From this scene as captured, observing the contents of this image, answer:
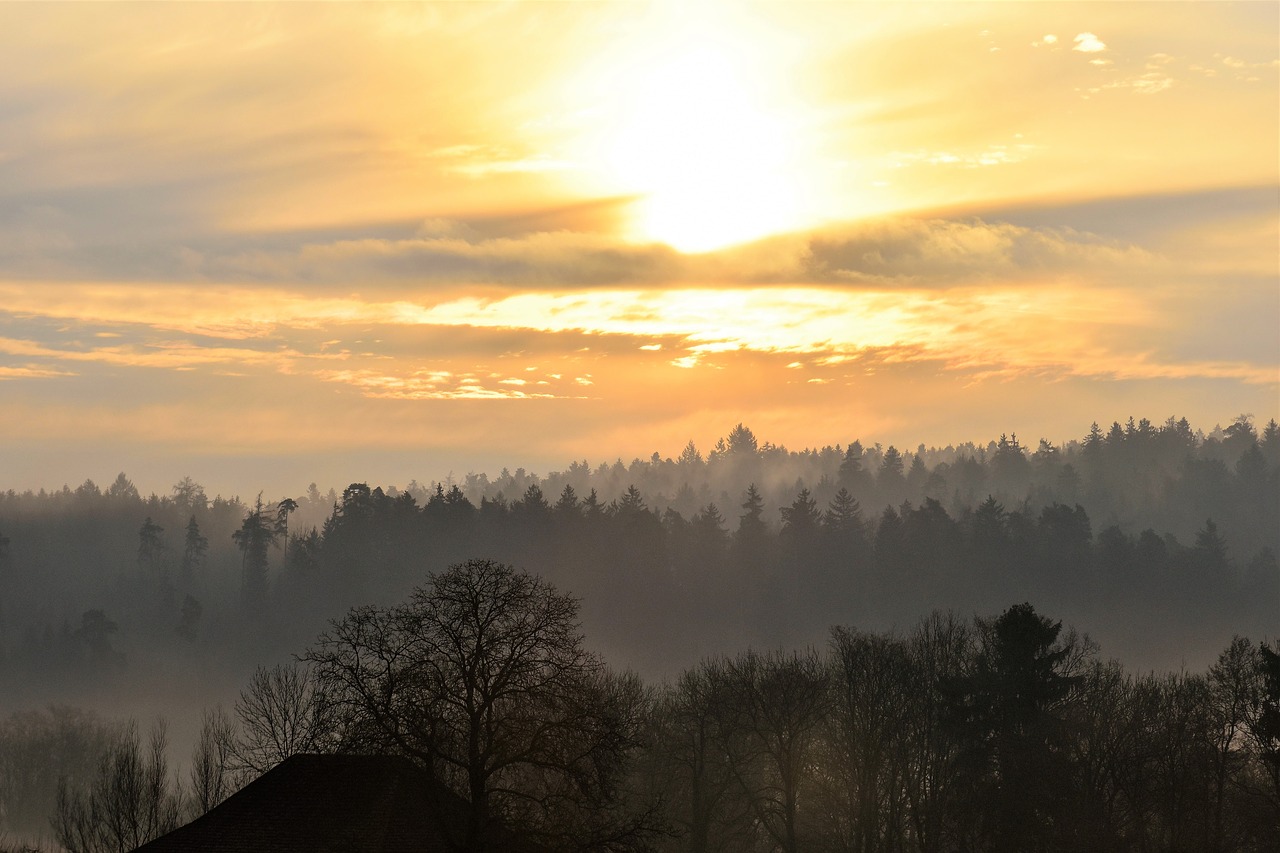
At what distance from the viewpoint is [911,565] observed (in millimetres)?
199875

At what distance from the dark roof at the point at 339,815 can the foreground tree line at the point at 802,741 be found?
2.63 ft

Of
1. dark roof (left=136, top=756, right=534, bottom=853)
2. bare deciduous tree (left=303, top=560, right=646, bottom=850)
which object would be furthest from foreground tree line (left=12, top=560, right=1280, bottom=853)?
dark roof (left=136, top=756, right=534, bottom=853)

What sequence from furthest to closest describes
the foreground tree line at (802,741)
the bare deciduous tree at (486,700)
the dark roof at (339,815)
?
1. the foreground tree line at (802,741)
2. the bare deciduous tree at (486,700)
3. the dark roof at (339,815)

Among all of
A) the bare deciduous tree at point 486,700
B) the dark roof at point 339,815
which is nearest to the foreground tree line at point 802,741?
the bare deciduous tree at point 486,700

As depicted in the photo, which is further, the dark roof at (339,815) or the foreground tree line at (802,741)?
the foreground tree line at (802,741)

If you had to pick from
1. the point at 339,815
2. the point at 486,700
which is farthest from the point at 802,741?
the point at 339,815

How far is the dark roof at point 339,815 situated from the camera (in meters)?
41.2

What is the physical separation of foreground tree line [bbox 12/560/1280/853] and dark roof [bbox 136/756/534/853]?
80cm

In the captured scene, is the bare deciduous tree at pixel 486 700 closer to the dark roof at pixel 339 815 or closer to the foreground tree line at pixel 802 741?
the foreground tree line at pixel 802 741

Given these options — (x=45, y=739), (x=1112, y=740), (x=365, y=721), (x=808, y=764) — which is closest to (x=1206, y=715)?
(x=1112, y=740)

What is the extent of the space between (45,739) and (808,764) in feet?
311

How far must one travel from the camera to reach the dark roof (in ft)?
135

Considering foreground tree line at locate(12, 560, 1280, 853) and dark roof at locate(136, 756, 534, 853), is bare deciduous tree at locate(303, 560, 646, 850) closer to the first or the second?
foreground tree line at locate(12, 560, 1280, 853)

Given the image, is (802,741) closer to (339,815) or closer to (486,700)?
(486,700)
